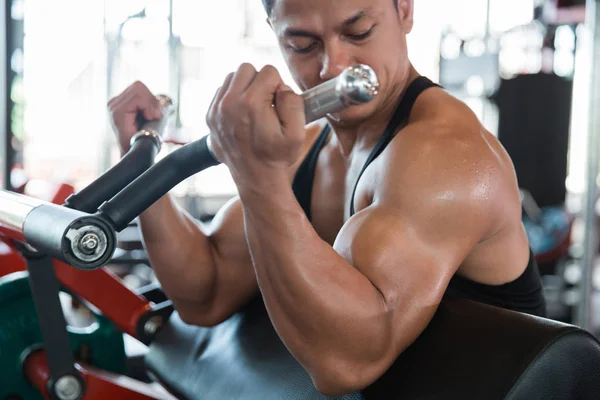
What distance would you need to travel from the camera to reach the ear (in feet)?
3.81

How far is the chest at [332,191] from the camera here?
1271 millimetres

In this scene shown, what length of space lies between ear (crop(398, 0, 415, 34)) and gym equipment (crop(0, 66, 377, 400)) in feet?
1.53

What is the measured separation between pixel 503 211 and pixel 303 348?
1.27 feet

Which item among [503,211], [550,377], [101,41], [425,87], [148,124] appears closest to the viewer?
[550,377]

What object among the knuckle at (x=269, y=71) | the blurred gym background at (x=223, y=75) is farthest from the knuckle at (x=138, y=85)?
the blurred gym background at (x=223, y=75)

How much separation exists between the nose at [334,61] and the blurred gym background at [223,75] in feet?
9.17

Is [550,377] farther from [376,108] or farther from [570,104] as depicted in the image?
[570,104]

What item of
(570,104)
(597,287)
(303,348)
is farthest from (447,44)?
(303,348)

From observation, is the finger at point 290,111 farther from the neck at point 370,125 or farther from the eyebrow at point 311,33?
the neck at point 370,125

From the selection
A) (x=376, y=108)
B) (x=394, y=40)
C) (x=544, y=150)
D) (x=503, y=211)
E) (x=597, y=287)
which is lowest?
(x=597, y=287)

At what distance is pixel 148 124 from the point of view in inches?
52.2

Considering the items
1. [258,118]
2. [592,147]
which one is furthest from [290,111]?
[592,147]

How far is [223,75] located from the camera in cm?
409

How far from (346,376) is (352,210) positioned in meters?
0.35
